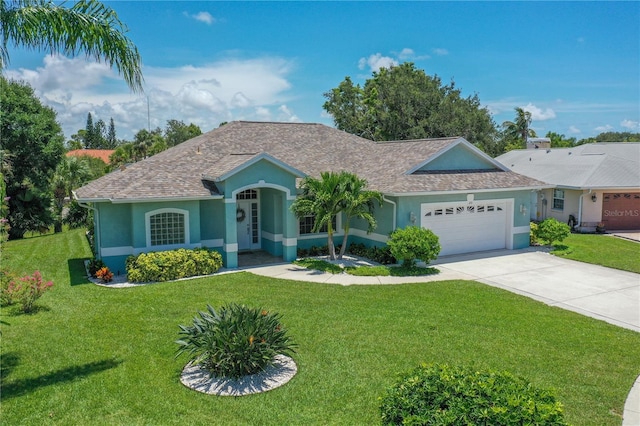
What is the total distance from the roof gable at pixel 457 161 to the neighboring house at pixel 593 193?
278 inches

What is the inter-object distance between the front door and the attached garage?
65.1 ft

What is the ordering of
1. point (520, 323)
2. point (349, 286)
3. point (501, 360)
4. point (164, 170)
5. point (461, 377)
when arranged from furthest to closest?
point (164, 170) → point (349, 286) → point (520, 323) → point (501, 360) → point (461, 377)

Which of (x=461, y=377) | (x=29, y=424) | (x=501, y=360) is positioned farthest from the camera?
(x=501, y=360)

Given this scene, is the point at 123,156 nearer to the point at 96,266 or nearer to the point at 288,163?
the point at 288,163

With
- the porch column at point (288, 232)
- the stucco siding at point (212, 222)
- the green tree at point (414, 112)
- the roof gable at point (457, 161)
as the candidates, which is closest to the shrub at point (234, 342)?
the stucco siding at point (212, 222)

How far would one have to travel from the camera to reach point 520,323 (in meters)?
11.0

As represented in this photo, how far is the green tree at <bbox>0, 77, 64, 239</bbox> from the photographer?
2908cm

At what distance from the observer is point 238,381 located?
7898 millimetres

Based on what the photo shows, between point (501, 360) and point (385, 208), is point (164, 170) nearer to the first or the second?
point (385, 208)

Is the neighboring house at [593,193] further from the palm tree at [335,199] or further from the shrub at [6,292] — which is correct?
the shrub at [6,292]

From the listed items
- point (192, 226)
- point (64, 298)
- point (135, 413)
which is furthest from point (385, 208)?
point (135, 413)

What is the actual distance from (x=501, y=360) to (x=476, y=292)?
513 centimetres

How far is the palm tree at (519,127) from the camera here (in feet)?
219

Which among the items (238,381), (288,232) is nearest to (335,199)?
(288,232)
